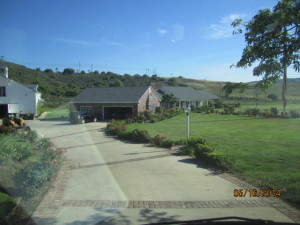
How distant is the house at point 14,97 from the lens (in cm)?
3409

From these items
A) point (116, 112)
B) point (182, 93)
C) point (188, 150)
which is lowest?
point (188, 150)

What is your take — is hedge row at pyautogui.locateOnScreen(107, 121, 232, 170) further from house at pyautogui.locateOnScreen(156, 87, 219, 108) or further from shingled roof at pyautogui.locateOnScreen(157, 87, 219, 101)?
shingled roof at pyautogui.locateOnScreen(157, 87, 219, 101)

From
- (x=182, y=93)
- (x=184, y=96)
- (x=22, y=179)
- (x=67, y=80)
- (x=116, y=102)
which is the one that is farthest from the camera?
(x=67, y=80)

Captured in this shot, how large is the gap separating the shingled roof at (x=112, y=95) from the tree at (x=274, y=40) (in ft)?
87.8

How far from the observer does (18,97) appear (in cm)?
3497

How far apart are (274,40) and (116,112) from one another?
30.2 meters

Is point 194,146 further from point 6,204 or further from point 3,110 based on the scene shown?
point 3,110

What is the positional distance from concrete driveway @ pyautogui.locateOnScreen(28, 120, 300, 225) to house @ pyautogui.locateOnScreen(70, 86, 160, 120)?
22.1 metres

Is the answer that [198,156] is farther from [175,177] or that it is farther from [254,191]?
[254,191]

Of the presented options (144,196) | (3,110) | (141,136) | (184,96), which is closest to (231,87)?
(144,196)

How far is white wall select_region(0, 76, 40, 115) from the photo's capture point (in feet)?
112

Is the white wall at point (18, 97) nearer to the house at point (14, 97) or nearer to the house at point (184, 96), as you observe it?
the house at point (14, 97)

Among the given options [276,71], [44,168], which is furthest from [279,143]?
[44,168]
